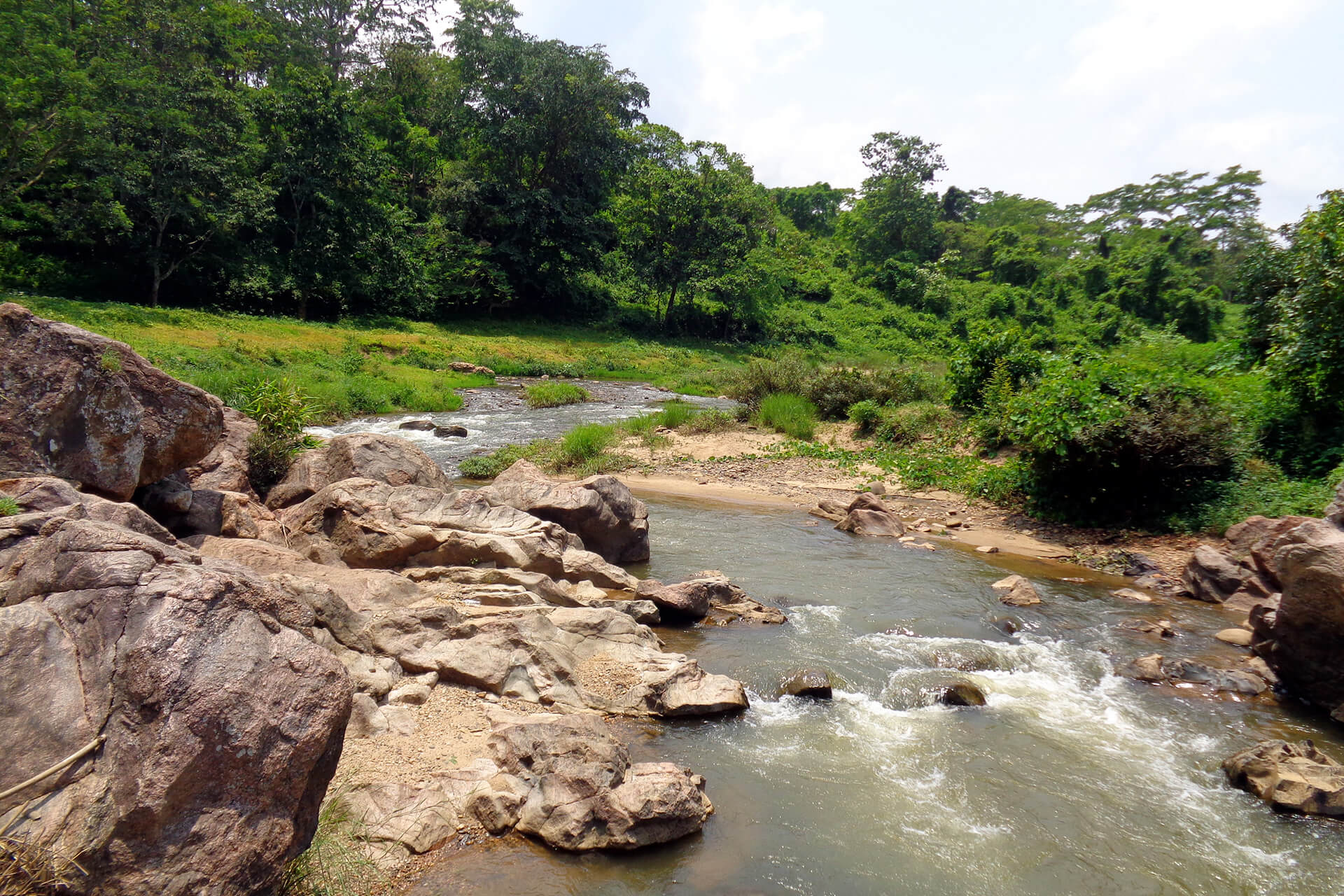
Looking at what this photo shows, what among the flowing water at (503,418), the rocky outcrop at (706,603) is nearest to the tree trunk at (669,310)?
Result: the flowing water at (503,418)

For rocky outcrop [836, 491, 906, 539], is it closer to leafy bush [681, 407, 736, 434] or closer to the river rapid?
the river rapid

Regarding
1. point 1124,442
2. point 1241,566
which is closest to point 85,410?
point 1241,566

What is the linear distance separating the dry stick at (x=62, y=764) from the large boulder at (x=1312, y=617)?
9.48m

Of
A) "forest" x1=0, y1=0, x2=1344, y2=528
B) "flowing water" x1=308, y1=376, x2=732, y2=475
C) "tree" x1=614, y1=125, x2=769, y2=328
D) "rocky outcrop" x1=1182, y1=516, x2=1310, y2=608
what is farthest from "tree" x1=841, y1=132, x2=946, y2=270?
"rocky outcrop" x1=1182, y1=516, x2=1310, y2=608

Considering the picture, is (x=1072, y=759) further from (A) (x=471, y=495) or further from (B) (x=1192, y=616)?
(A) (x=471, y=495)

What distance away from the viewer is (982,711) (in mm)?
7566

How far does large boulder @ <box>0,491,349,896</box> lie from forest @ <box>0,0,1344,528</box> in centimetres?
1296

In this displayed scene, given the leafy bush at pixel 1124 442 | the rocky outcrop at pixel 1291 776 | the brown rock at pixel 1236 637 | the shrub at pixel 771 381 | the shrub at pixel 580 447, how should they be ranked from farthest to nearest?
1. the shrub at pixel 771 381
2. the shrub at pixel 580 447
3. the leafy bush at pixel 1124 442
4. the brown rock at pixel 1236 637
5. the rocky outcrop at pixel 1291 776

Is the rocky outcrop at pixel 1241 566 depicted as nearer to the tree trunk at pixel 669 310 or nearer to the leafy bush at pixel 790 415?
the leafy bush at pixel 790 415

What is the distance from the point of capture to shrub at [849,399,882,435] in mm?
20250

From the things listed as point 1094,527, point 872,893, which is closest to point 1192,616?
point 1094,527

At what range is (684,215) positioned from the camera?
48.2 meters

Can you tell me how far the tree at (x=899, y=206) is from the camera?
64.2 m

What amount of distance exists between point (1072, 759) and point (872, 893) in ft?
9.21
